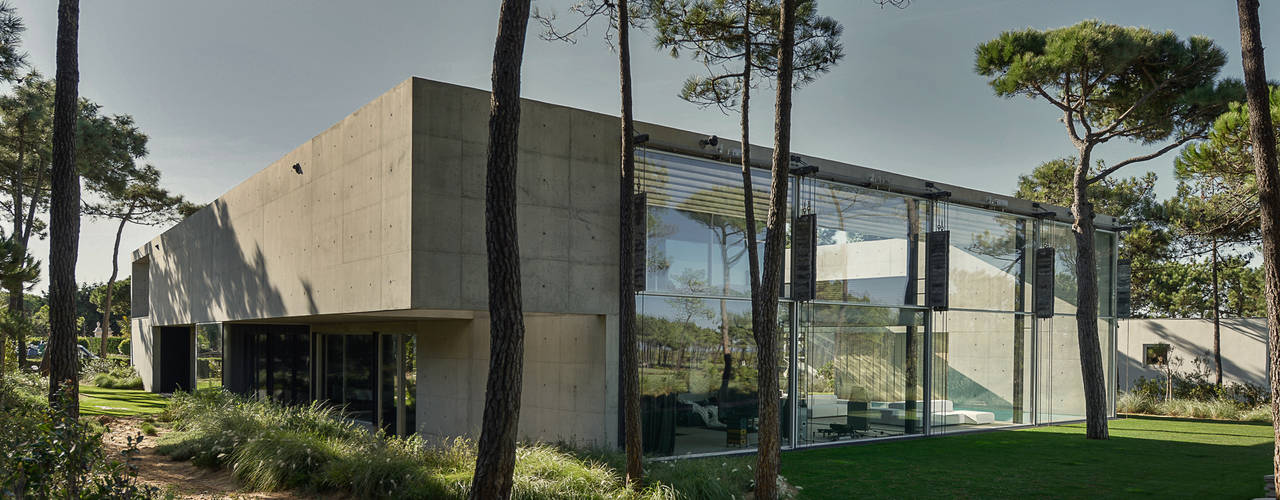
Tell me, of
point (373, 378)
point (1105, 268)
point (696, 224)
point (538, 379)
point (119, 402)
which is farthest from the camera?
point (119, 402)

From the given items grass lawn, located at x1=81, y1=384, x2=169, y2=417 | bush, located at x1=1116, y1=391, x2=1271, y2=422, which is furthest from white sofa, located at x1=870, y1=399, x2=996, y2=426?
grass lawn, located at x1=81, y1=384, x2=169, y2=417

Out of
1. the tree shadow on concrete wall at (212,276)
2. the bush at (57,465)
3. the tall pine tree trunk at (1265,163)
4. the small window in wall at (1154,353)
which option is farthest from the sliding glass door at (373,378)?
the small window in wall at (1154,353)

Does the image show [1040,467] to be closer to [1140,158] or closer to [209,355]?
[1140,158]

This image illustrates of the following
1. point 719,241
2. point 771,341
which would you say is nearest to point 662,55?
point 719,241

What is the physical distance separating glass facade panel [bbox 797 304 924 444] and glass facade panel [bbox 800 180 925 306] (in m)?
0.31

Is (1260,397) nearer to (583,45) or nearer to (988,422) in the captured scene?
(988,422)

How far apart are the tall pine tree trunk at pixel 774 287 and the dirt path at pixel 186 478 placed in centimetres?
453

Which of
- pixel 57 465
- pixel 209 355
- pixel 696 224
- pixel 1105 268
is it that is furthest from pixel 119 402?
pixel 1105 268

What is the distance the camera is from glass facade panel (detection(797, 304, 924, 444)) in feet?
45.7

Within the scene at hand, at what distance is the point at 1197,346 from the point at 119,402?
2945 centimetres

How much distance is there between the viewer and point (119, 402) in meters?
21.2

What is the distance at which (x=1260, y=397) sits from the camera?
22812mm

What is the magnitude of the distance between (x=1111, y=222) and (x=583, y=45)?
15886mm

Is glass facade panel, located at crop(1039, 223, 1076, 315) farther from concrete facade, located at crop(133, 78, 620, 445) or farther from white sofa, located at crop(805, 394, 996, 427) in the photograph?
concrete facade, located at crop(133, 78, 620, 445)
